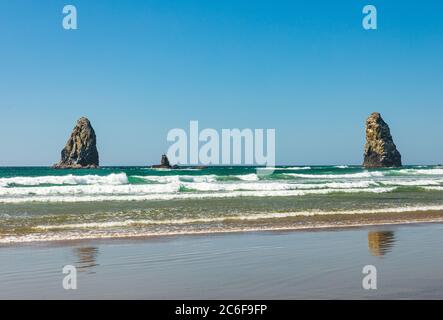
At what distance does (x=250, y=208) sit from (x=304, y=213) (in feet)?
8.87

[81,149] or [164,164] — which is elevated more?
[81,149]

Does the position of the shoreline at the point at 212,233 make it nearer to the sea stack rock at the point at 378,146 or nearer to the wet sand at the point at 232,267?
the wet sand at the point at 232,267

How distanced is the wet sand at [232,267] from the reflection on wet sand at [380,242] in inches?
0.8

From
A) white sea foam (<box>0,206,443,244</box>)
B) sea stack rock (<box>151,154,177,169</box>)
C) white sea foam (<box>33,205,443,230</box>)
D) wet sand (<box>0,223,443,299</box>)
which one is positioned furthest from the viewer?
sea stack rock (<box>151,154,177,169</box>)

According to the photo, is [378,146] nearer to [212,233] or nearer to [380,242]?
[212,233]

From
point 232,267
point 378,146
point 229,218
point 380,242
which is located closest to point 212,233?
point 229,218

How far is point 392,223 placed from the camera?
1608 centimetres

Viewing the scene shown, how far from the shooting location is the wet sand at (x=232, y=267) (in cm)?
684

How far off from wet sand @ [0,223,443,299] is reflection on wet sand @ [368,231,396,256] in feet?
0.07

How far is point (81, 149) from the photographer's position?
123 meters

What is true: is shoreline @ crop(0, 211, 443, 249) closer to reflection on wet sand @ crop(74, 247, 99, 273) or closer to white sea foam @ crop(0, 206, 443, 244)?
white sea foam @ crop(0, 206, 443, 244)

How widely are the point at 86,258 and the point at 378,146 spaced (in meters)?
115

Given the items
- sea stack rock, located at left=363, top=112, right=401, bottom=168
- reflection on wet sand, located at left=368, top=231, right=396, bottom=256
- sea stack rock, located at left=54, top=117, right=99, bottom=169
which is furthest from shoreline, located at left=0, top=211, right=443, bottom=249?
sea stack rock, located at left=54, top=117, right=99, bottom=169

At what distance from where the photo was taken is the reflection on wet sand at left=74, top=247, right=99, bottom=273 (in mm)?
8836
